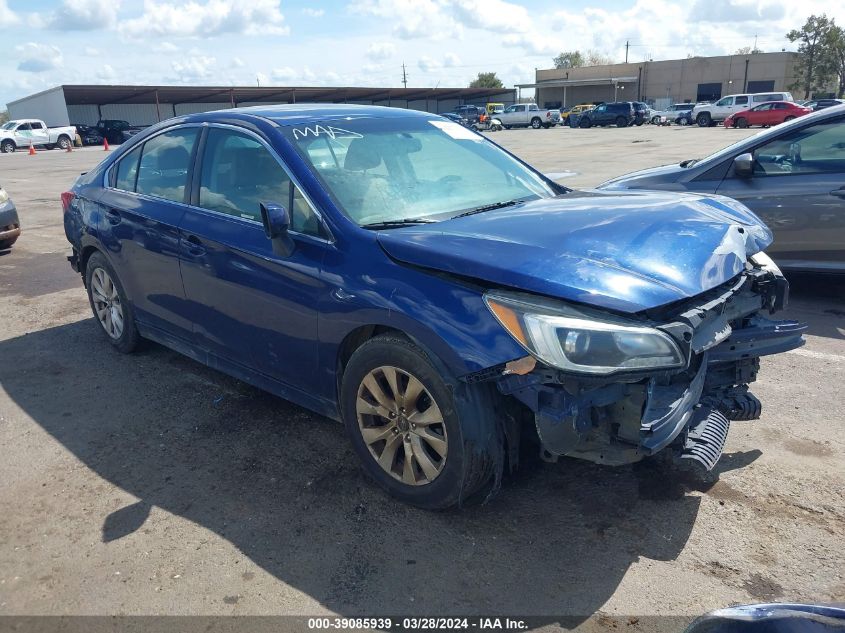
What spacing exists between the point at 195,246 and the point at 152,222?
1.94 ft

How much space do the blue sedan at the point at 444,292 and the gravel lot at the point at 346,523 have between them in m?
0.30

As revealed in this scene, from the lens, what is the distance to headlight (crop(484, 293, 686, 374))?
2549 millimetres

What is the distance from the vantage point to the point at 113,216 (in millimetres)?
4863

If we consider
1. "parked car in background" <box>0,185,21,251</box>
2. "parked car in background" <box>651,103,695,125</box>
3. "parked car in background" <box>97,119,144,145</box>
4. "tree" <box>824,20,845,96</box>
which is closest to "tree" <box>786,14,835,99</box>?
"tree" <box>824,20,845,96</box>

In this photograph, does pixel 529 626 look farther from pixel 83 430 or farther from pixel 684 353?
pixel 83 430

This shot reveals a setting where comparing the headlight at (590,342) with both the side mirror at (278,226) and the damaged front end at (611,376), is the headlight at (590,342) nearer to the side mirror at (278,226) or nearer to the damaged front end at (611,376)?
the damaged front end at (611,376)

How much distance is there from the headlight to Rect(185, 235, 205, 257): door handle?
83.8 inches

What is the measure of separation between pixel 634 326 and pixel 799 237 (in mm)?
4054

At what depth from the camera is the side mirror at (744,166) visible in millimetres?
5832

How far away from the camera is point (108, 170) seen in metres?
5.19

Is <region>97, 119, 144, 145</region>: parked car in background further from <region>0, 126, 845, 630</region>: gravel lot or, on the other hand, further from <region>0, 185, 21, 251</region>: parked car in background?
<region>0, 126, 845, 630</region>: gravel lot

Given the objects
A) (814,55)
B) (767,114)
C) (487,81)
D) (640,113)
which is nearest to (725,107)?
(767,114)

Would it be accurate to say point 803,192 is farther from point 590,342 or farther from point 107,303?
point 107,303

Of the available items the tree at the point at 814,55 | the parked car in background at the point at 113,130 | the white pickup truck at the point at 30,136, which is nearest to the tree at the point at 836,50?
the tree at the point at 814,55
